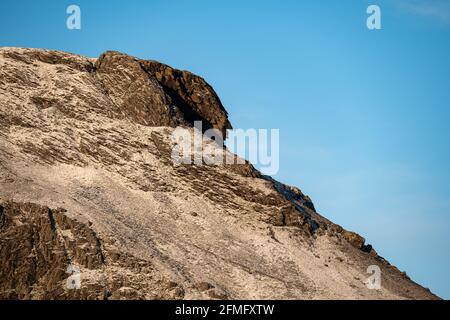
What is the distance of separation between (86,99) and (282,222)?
2727 centimetres

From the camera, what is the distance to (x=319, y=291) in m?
66.8

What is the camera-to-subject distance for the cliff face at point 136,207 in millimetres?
62406

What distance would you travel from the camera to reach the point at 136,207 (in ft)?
239

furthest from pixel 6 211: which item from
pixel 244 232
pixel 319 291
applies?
pixel 319 291

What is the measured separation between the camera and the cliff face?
62.4 meters

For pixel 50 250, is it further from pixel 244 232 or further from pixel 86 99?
pixel 86 99
